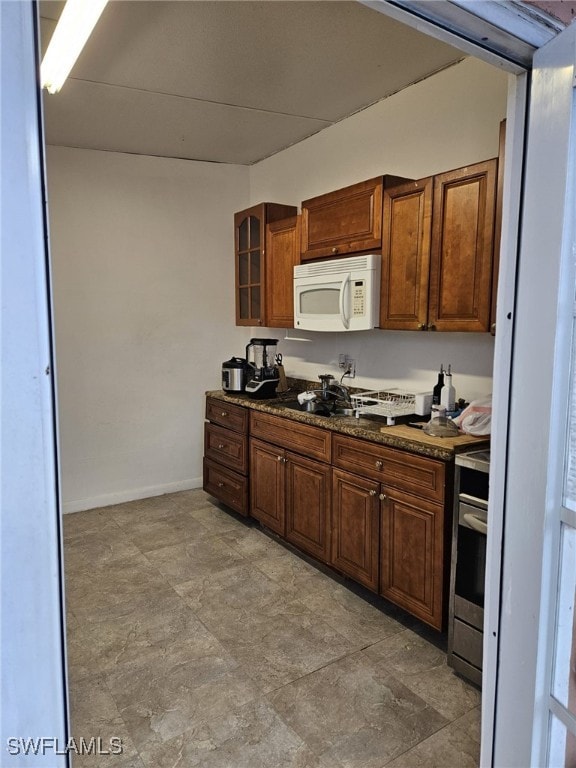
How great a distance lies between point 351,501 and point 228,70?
2.29 metres

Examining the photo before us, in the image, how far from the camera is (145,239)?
423 cm

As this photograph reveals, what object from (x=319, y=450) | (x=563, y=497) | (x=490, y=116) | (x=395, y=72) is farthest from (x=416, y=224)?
(x=563, y=497)

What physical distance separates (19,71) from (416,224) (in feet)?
7.38

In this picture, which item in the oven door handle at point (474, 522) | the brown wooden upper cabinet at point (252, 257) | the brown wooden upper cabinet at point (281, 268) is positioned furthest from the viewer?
the brown wooden upper cabinet at point (252, 257)

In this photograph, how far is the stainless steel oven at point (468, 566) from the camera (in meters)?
2.09

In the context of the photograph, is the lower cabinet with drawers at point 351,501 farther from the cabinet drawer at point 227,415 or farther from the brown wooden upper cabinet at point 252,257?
the brown wooden upper cabinet at point 252,257

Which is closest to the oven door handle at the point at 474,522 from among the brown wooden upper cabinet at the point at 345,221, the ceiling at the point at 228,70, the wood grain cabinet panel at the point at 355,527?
the wood grain cabinet panel at the point at 355,527

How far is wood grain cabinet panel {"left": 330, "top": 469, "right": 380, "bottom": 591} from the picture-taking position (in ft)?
8.61

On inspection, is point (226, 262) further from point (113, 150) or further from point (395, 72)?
point (395, 72)

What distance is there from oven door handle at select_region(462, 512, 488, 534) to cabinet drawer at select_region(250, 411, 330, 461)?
3.05 ft

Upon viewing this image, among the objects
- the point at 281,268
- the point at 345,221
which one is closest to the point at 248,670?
the point at 345,221

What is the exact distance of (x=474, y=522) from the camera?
2.08 m

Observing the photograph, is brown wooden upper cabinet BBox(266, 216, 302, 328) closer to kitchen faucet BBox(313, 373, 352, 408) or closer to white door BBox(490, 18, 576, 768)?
kitchen faucet BBox(313, 373, 352, 408)

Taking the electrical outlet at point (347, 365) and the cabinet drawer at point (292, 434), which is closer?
the cabinet drawer at point (292, 434)
